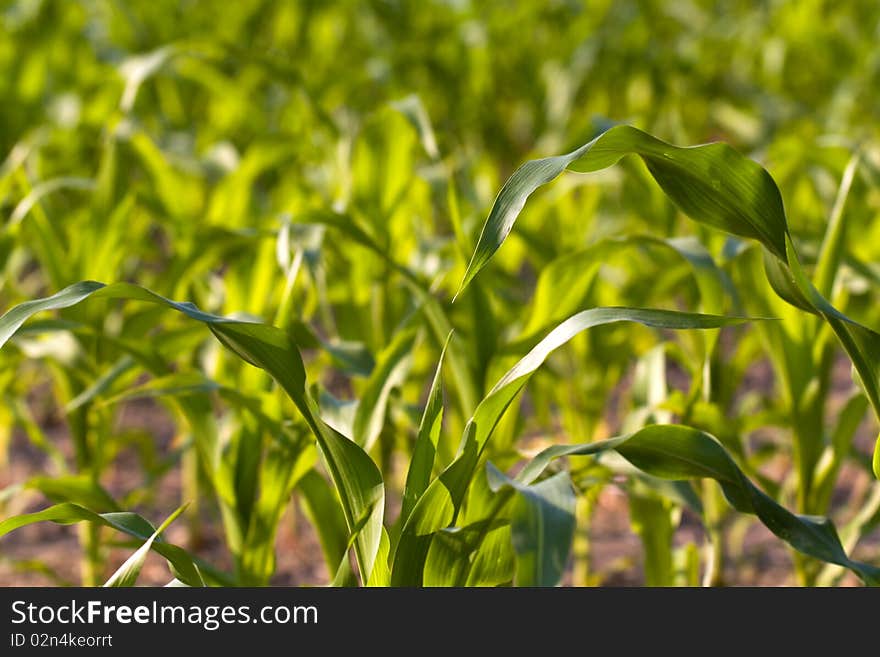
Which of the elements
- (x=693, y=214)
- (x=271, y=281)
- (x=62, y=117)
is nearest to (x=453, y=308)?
(x=271, y=281)

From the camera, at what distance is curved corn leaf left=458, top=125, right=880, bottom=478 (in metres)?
0.89

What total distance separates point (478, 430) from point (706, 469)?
183 mm

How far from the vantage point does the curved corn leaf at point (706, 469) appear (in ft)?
3.08

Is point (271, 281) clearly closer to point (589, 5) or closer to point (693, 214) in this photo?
point (693, 214)

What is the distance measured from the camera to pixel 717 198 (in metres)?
0.95

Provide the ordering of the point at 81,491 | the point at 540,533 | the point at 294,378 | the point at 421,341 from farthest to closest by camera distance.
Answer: the point at 421,341 < the point at 81,491 < the point at 294,378 < the point at 540,533

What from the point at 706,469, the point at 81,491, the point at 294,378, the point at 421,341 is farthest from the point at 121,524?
the point at 421,341

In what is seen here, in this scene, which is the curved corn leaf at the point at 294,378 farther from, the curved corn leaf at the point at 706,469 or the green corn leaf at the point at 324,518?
the green corn leaf at the point at 324,518

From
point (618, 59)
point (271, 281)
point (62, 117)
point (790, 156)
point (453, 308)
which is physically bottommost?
point (453, 308)

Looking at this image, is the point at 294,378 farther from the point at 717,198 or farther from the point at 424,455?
the point at 717,198

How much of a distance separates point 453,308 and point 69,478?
0.52m

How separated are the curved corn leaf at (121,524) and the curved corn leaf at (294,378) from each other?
0.47 ft

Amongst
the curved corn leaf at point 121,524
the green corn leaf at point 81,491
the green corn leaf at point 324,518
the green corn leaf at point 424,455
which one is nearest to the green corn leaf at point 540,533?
the green corn leaf at point 424,455
